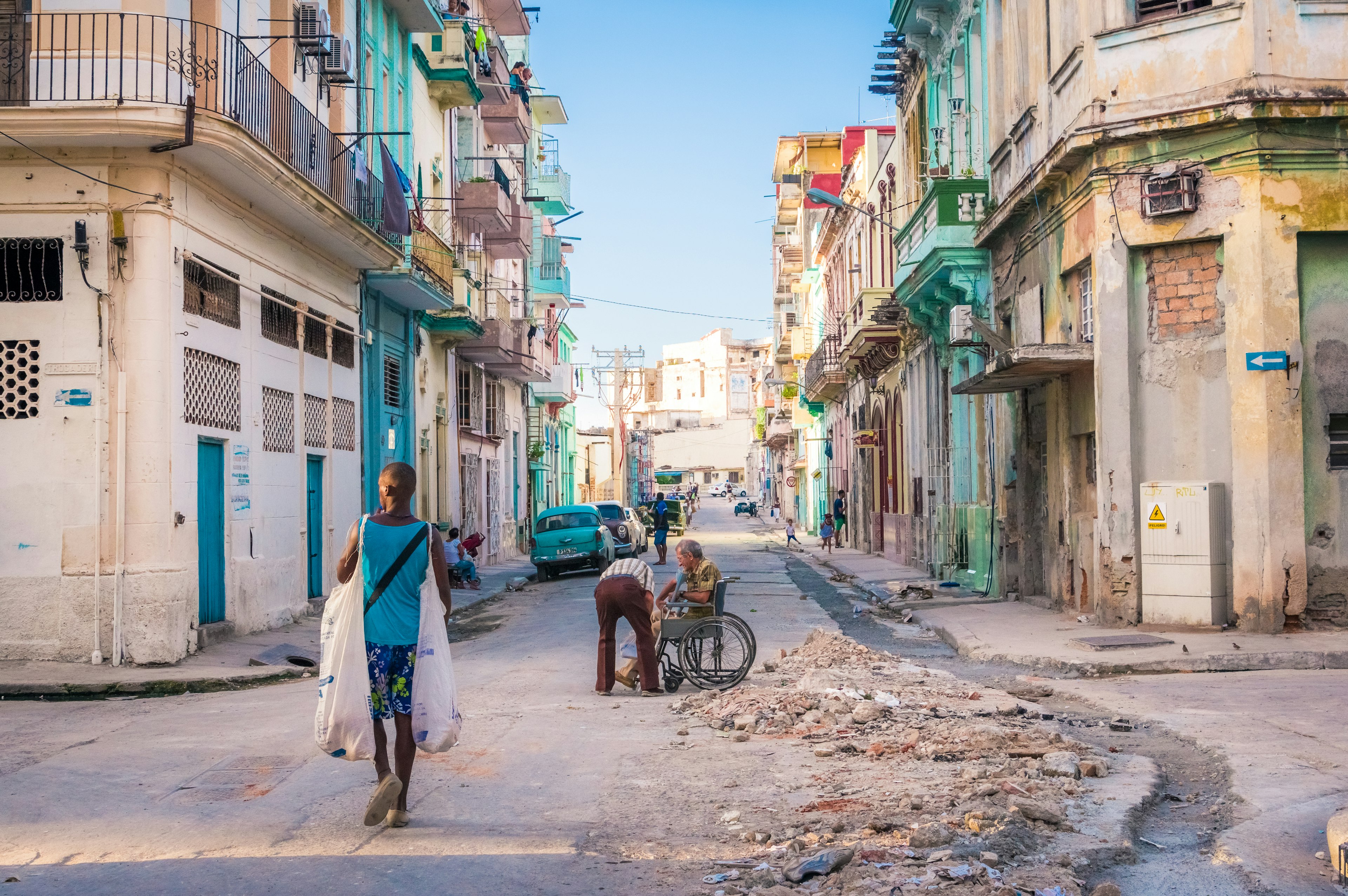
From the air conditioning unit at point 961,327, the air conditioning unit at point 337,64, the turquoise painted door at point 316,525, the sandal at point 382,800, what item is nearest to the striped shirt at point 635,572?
the sandal at point 382,800

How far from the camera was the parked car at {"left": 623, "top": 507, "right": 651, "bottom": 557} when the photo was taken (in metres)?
34.5

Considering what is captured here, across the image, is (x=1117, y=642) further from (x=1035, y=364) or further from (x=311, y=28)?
(x=311, y=28)

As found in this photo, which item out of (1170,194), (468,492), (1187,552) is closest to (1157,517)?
(1187,552)

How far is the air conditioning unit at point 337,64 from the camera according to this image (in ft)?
63.0

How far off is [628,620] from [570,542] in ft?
58.3

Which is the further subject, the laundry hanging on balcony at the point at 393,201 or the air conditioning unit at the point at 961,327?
the laundry hanging on balcony at the point at 393,201

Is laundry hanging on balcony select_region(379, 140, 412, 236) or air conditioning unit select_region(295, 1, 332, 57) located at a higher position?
air conditioning unit select_region(295, 1, 332, 57)

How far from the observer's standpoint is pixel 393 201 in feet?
72.2

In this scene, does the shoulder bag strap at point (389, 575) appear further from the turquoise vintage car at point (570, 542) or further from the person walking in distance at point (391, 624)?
the turquoise vintage car at point (570, 542)

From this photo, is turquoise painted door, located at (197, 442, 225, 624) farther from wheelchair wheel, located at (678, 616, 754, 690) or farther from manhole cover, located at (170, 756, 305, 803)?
manhole cover, located at (170, 756, 305, 803)

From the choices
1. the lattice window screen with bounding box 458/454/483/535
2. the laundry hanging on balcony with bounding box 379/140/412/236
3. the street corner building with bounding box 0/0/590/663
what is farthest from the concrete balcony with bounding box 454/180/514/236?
the laundry hanging on balcony with bounding box 379/140/412/236

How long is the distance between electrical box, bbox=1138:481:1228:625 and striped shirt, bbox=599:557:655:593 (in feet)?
19.8

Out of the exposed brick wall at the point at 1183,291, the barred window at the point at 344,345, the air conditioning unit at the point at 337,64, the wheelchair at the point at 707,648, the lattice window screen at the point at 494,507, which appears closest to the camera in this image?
the wheelchair at the point at 707,648

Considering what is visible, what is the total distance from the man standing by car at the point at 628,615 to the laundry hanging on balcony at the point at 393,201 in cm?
1220
